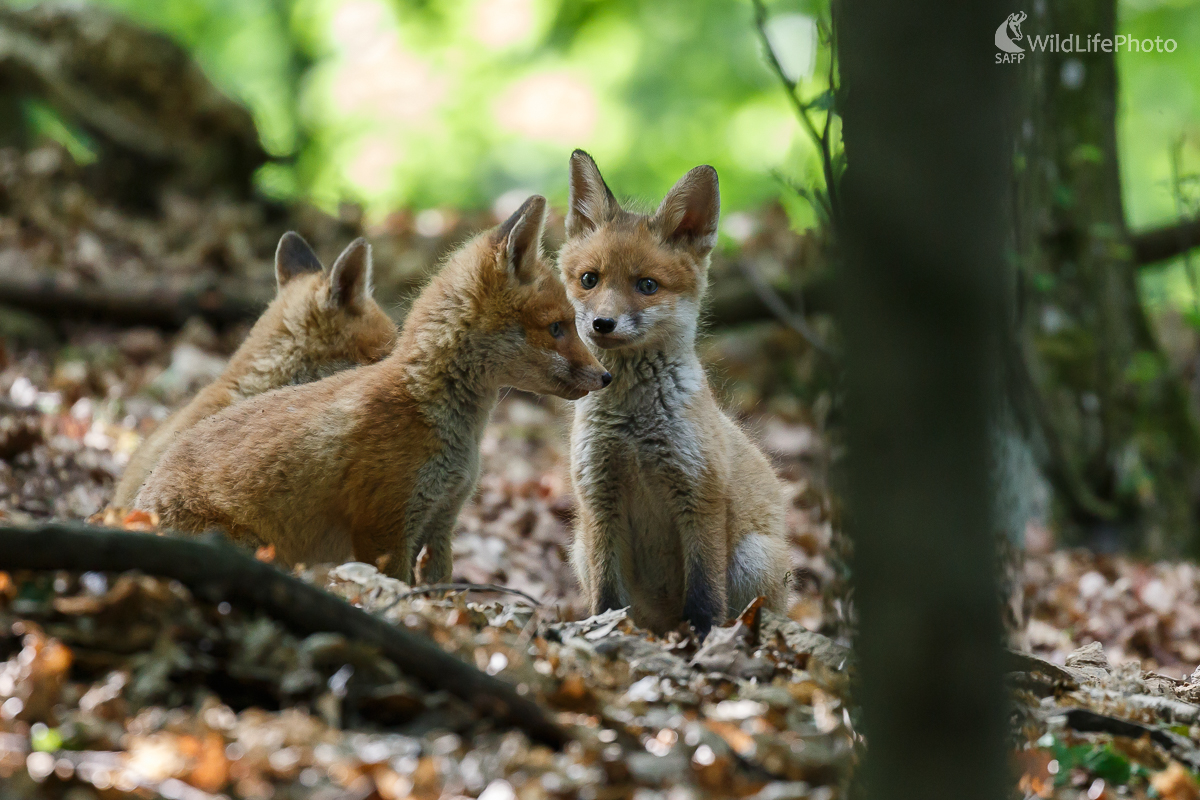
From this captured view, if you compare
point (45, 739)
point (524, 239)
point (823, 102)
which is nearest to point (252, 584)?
point (45, 739)

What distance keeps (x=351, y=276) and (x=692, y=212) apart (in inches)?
83.6

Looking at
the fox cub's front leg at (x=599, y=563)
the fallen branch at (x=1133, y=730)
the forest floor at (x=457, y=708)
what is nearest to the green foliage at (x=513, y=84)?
the fox cub's front leg at (x=599, y=563)

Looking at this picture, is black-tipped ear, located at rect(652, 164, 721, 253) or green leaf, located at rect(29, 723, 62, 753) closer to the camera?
green leaf, located at rect(29, 723, 62, 753)

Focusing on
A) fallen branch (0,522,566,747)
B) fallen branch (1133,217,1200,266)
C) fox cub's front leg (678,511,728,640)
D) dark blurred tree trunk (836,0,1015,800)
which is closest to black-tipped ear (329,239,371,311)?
fox cub's front leg (678,511,728,640)

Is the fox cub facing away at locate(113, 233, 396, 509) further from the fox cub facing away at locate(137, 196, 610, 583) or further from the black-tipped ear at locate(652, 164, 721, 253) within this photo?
the black-tipped ear at locate(652, 164, 721, 253)

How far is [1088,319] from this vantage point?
337 inches

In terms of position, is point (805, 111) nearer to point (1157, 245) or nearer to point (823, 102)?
point (823, 102)

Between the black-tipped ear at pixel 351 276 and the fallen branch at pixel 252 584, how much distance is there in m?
3.10

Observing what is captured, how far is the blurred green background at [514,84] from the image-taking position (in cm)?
2031

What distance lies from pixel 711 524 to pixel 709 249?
160cm

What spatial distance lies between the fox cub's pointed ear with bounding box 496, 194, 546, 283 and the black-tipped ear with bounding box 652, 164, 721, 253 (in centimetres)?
73

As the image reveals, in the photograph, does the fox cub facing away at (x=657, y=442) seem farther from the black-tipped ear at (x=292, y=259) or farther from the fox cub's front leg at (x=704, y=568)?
the black-tipped ear at (x=292, y=259)

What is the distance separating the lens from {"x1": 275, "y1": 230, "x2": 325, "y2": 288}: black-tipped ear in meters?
6.73

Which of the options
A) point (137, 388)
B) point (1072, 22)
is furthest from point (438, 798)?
point (1072, 22)
